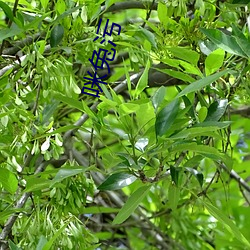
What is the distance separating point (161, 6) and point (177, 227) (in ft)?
1.95

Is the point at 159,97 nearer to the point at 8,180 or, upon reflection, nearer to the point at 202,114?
the point at 202,114

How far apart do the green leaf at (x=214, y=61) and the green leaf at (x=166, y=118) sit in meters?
0.09

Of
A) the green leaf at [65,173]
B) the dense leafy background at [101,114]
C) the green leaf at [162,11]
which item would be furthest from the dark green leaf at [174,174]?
the green leaf at [162,11]

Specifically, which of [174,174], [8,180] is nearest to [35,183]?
[8,180]

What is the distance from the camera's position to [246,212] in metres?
1.36

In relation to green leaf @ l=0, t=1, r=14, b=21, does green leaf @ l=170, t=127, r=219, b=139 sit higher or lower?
lower

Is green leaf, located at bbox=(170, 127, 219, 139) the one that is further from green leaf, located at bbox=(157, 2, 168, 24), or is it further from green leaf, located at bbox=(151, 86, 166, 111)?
green leaf, located at bbox=(157, 2, 168, 24)

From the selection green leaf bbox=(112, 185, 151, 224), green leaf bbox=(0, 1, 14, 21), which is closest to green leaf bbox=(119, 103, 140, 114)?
green leaf bbox=(112, 185, 151, 224)

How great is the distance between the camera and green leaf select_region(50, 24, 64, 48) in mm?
924

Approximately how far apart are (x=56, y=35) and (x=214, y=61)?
213 millimetres

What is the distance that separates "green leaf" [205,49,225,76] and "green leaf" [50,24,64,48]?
198 millimetres

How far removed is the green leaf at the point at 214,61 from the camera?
0.90m

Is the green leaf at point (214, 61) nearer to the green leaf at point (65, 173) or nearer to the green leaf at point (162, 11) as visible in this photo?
the green leaf at point (162, 11)

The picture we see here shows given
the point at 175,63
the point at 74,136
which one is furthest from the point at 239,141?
the point at 175,63
